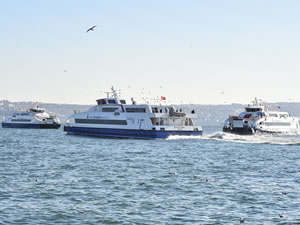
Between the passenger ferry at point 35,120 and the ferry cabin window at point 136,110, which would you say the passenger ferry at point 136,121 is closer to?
the ferry cabin window at point 136,110

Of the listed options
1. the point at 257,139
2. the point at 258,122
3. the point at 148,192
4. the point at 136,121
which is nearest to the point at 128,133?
the point at 136,121

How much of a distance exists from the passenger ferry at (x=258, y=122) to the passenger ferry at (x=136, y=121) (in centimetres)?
3020

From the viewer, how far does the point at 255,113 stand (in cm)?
10812

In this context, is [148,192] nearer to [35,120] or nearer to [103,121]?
[103,121]

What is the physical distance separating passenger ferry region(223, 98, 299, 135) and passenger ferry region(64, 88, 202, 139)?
30.2 meters

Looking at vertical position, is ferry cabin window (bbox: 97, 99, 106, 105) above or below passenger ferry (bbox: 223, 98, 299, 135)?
above

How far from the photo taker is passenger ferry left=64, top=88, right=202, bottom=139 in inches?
2936

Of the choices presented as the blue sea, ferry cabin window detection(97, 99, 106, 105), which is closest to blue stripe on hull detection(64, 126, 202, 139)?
ferry cabin window detection(97, 99, 106, 105)

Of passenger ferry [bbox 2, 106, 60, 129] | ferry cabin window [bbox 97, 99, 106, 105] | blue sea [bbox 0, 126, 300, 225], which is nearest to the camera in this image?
blue sea [bbox 0, 126, 300, 225]

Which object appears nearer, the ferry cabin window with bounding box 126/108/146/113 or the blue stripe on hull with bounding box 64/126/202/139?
the blue stripe on hull with bounding box 64/126/202/139

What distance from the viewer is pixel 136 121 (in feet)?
252

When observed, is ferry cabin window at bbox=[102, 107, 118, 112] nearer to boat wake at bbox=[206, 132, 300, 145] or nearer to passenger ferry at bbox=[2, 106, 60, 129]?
boat wake at bbox=[206, 132, 300, 145]

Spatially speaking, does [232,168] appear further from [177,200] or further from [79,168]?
[177,200]

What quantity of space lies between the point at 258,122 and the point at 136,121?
38.2 metres
